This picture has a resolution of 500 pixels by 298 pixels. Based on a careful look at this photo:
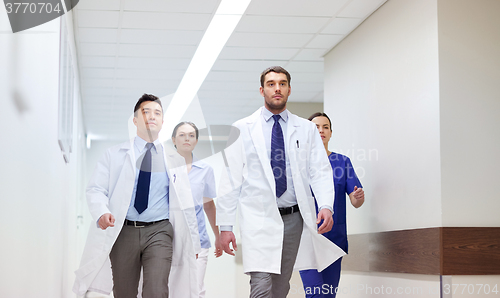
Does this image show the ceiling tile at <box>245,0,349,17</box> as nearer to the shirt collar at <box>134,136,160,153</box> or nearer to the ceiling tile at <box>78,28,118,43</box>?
the ceiling tile at <box>78,28,118,43</box>

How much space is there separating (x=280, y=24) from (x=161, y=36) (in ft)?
3.94

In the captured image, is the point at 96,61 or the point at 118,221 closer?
A: the point at 118,221

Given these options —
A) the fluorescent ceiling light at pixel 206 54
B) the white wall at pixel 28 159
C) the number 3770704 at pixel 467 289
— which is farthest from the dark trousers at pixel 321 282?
the fluorescent ceiling light at pixel 206 54

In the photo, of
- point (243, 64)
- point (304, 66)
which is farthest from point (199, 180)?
point (304, 66)

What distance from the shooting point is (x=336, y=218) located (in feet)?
12.6

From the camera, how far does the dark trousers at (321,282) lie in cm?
362

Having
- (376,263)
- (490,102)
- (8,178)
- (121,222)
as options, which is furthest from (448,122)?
(8,178)

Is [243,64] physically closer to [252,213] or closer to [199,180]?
[199,180]

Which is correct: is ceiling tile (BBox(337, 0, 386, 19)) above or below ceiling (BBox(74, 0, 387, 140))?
above

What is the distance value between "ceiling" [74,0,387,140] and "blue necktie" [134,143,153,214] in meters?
1.89

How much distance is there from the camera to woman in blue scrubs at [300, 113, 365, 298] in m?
3.63

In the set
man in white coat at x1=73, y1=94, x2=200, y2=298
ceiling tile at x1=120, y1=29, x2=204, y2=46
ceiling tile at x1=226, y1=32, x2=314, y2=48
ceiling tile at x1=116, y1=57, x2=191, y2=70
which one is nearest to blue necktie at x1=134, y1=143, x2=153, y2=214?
man in white coat at x1=73, y1=94, x2=200, y2=298

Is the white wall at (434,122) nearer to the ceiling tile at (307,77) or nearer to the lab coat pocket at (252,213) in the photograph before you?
the lab coat pocket at (252,213)

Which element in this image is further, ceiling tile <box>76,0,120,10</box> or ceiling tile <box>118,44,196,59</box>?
ceiling tile <box>118,44,196,59</box>
